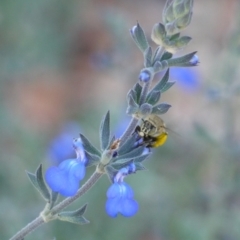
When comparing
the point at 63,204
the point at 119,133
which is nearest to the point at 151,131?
the point at 63,204

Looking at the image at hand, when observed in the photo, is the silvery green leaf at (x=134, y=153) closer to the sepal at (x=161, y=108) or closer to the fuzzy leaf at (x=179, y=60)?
the sepal at (x=161, y=108)

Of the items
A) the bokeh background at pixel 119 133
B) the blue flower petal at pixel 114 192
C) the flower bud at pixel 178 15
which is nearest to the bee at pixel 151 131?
the blue flower petal at pixel 114 192

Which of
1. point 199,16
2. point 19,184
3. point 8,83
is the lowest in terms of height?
point 19,184

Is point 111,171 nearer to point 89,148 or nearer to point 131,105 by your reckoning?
point 89,148

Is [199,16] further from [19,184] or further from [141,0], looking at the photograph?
[141,0]

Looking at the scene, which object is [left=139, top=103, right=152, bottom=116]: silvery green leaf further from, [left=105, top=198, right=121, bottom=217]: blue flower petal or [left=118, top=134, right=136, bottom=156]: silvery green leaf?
[left=105, top=198, right=121, bottom=217]: blue flower petal

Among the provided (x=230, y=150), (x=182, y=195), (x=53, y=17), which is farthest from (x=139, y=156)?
(x=53, y=17)
